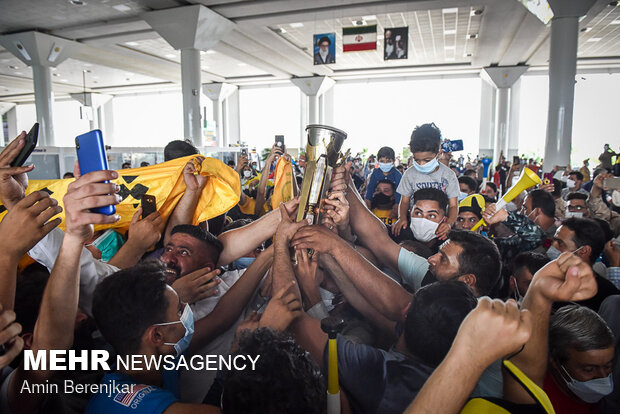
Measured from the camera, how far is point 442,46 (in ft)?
48.5

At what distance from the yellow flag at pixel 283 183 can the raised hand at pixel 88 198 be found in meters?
1.16

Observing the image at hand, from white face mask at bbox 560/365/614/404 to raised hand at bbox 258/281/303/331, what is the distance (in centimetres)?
111

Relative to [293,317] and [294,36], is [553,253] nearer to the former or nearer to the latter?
[293,317]

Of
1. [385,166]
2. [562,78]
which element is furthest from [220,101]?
[385,166]

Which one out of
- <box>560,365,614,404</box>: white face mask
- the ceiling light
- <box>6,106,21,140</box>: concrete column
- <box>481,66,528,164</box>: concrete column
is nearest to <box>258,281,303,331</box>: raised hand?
Answer: <box>560,365,614,404</box>: white face mask

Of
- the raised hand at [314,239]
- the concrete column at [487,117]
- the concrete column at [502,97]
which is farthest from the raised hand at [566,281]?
the concrete column at [487,117]

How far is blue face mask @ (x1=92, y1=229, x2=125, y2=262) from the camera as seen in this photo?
2.44 m

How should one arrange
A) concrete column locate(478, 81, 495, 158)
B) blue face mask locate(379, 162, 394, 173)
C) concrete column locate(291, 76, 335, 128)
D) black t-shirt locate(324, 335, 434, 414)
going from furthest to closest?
concrete column locate(291, 76, 335, 128), concrete column locate(478, 81, 495, 158), blue face mask locate(379, 162, 394, 173), black t-shirt locate(324, 335, 434, 414)

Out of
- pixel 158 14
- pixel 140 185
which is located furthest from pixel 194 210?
pixel 158 14

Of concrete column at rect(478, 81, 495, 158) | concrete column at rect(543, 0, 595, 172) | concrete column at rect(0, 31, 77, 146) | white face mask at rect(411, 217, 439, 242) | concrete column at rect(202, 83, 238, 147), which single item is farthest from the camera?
concrete column at rect(202, 83, 238, 147)

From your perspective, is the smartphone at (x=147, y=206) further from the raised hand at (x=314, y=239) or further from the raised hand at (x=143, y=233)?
the raised hand at (x=314, y=239)

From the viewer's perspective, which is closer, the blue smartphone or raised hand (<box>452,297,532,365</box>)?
raised hand (<box>452,297,532,365</box>)

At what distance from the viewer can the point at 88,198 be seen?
1142 millimetres

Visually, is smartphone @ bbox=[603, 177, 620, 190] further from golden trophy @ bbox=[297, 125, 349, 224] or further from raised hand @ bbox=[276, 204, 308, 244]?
raised hand @ bbox=[276, 204, 308, 244]
